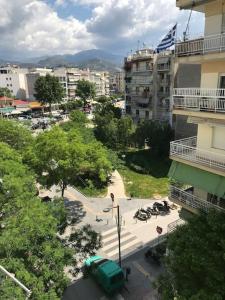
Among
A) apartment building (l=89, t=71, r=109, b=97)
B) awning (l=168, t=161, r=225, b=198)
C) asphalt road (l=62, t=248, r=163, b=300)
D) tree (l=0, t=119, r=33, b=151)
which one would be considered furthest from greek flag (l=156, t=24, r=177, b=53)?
apartment building (l=89, t=71, r=109, b=97)

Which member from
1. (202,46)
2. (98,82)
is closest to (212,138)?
(202,46)

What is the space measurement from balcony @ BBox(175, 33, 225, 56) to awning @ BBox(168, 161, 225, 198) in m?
5.96

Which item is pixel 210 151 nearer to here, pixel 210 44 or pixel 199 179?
pixel 199 179

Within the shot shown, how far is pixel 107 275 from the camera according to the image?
19.1 m

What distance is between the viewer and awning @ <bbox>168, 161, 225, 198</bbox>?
44.8 ft

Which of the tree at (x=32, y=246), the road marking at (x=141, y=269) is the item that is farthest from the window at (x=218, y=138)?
the road marking at (x=141, y=269)

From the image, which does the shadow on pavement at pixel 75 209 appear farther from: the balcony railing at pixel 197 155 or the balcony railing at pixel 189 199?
the balcony railing at pixel 197 155

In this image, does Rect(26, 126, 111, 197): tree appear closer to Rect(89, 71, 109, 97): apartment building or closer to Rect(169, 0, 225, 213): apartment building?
Rect(169, 0, 225, 213): apartment building

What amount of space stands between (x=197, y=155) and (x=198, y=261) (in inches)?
244

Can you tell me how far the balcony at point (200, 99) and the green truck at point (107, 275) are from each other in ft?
39.7

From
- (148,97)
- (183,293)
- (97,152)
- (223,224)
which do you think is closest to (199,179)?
(223,224)

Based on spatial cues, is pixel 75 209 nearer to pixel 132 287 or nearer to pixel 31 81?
pixel 132 287

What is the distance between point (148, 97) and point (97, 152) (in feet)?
119

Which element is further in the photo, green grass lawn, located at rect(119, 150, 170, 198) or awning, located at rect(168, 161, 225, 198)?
green grass lawn, located at rect(119, 150, 170, 198)
